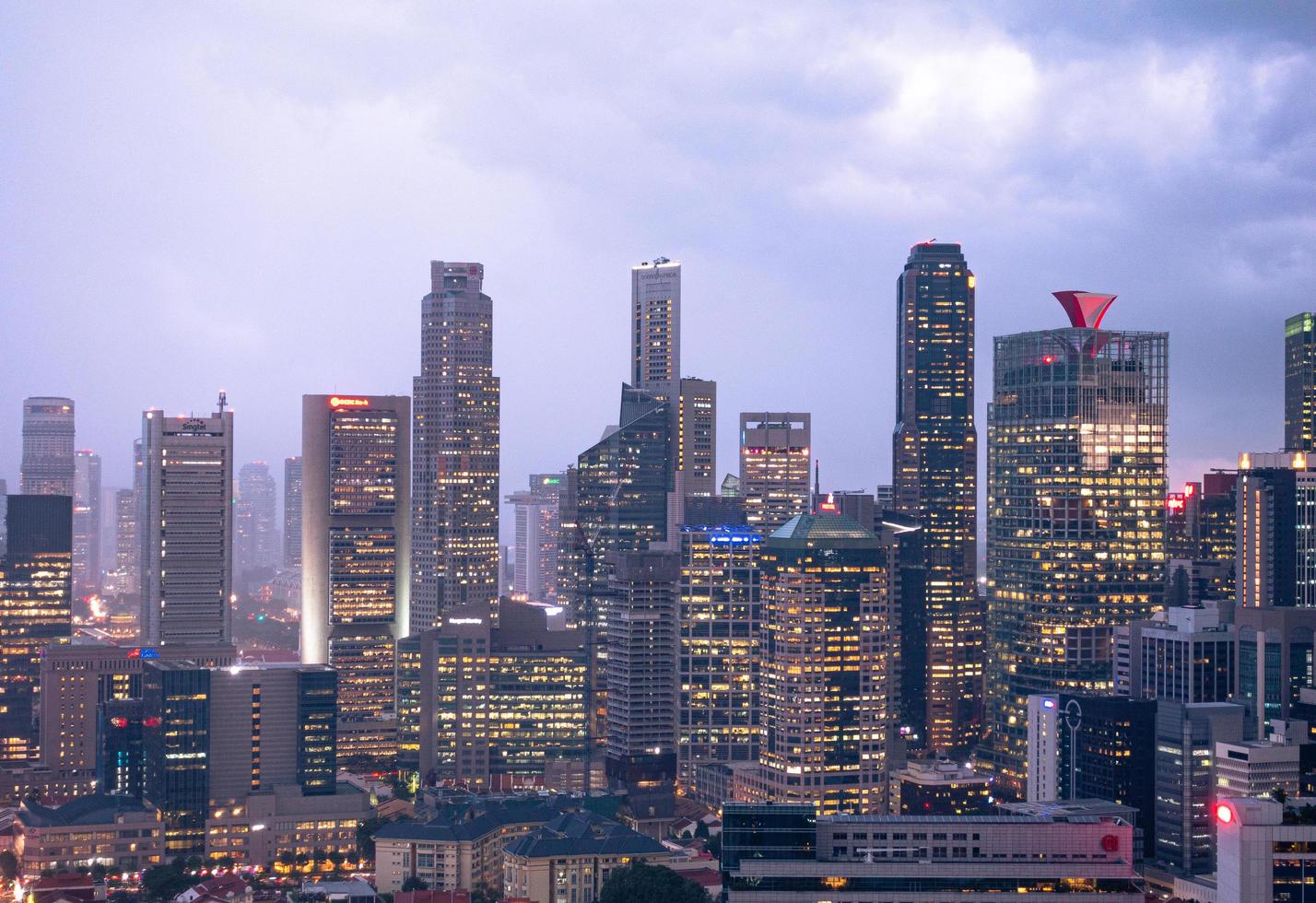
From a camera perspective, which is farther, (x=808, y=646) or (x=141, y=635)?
(x=141, y=635)

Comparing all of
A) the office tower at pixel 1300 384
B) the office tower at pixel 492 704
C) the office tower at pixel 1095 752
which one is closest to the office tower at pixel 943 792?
the office tower at pixel 1095 752

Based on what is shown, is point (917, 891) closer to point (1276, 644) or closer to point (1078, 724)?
point (1078, 724)

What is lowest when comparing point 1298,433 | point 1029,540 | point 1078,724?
point 1078,724

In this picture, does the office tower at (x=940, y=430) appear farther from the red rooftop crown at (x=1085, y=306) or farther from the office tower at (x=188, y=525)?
the office tower at (x=188, y=525)

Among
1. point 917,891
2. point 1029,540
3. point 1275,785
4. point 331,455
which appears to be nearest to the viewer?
point 917,891

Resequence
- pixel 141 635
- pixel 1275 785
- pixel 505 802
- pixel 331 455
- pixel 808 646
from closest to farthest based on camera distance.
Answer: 1. pixel 1275 785
2. pixel 505 802
3. pixel 808 646
4. pixel 141 635
5. pixel 331 455

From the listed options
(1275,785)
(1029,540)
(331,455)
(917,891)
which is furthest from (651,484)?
(917,891)

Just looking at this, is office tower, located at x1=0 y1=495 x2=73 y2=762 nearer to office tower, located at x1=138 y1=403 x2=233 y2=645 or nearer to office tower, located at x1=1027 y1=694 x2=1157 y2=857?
office tower, located at x1=138 y1=403 x2=233 y2=645
